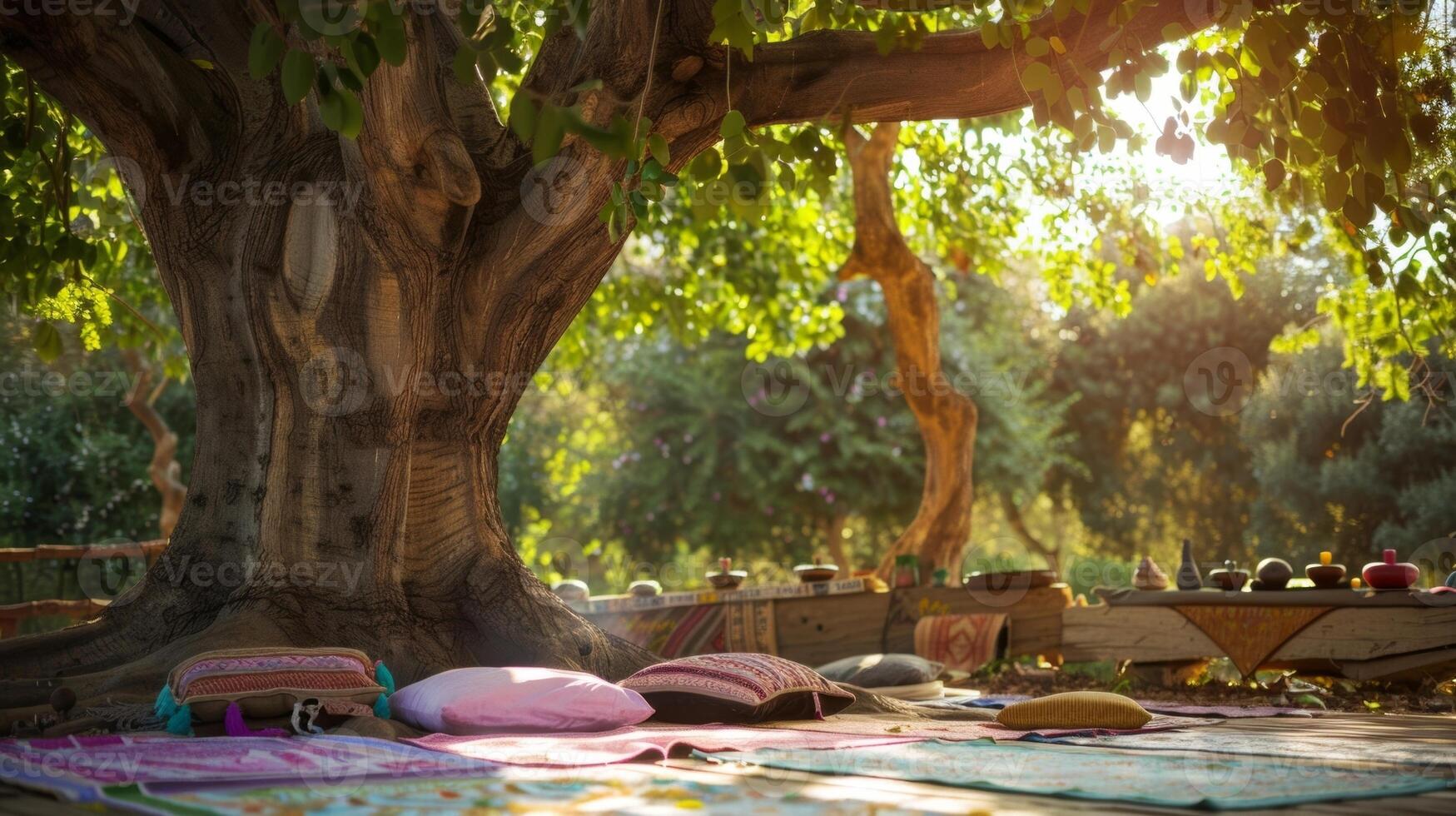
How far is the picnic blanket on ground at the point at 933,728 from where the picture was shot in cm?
394

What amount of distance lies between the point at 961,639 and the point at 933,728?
396 cm

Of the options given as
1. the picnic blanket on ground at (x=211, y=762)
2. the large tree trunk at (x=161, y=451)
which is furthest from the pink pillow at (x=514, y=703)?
the large tree trunk at (x=161, y=451)

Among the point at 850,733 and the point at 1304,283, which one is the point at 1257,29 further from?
the point at 1304,283

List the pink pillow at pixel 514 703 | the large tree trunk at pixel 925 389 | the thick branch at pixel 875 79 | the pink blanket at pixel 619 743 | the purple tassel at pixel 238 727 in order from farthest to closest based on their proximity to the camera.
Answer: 1. the large tree trunk at pixel 925 389
2. the thick branch at pixel 875 79
3. the pink pillow at pixel 514 703
4. the purple tassel at pixel 238 727
5. the pink blanket at pixel 619 743

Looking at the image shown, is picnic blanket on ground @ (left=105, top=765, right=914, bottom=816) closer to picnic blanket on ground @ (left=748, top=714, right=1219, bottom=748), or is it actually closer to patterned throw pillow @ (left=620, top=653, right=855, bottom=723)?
picnic blanket on ground @ (left=748, top=714, right=1219, bottom=748)

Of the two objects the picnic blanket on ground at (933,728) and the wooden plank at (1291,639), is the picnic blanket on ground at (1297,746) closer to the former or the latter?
the picnic blanket on ground at (933,728)

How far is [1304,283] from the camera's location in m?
18.4

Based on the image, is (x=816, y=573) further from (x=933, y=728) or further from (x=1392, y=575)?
(x=933, y=728)

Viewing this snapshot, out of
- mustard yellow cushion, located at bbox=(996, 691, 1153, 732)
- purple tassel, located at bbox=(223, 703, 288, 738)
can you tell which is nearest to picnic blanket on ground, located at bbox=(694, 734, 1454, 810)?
mustard yellow cushion, located at bbox=(996, 691, 1153, 732)

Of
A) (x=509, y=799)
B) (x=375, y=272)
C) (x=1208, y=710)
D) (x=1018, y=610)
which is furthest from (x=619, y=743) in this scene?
(x=1018, y=610)

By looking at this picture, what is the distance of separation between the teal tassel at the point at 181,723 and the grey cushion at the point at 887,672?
11.4 ft

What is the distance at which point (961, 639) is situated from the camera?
8.18 m

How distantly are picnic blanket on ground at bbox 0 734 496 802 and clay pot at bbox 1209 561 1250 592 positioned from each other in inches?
209

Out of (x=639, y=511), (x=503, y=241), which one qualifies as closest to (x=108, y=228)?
(x=503, y=241)
